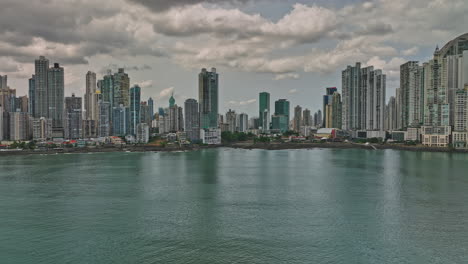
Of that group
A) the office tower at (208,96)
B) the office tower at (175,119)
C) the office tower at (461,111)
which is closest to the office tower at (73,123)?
the office tower at (175,119)

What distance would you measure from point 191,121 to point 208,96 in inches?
1408

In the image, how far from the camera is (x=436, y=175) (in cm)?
3466

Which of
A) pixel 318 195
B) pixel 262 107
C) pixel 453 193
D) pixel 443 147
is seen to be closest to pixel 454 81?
pixel 443 147

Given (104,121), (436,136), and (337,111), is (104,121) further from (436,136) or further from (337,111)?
(436,136)

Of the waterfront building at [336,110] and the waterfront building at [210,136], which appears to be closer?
the waterfront building at [210,136]

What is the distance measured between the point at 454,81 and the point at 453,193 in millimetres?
72555

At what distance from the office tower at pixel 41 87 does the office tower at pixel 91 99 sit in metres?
19.5

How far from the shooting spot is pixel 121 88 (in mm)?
122812

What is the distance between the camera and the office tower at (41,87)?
107m

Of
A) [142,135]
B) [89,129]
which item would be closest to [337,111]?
[142,135]

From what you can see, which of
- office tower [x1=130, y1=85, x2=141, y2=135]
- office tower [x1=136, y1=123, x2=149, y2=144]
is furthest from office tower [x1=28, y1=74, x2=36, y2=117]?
office tower [x1=136, y1=123, x2=149, y2=144]

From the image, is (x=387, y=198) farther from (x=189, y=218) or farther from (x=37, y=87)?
(x=37, y=87)

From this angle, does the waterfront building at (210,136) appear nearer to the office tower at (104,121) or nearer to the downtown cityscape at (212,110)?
the downtown cityscape at (212,110)

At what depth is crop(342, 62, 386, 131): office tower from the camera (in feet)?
363
